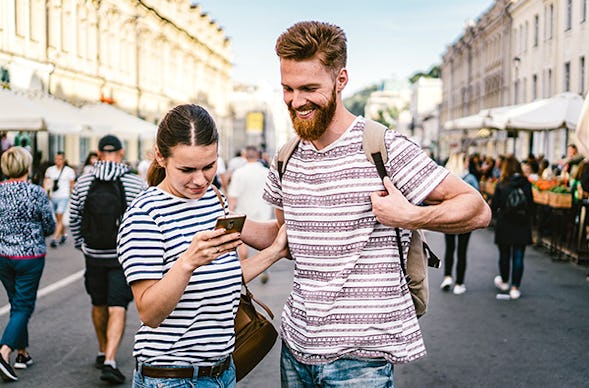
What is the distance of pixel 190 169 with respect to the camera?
9.80ft

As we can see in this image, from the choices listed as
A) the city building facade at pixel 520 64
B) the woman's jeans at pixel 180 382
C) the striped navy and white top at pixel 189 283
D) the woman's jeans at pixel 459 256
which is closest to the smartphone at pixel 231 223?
the striped navy and white top at pixel 189 283

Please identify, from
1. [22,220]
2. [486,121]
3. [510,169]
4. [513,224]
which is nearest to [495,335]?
[513,224]

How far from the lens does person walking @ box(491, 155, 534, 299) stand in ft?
35.6

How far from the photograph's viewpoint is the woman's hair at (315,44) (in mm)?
2838

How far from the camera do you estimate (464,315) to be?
934 centimetres

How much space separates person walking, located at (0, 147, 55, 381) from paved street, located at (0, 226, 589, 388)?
1.40ft

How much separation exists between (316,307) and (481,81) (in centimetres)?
6173

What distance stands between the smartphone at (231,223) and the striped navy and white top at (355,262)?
0.30 metres

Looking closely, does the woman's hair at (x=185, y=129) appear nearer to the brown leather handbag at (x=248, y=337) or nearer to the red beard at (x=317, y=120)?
the red beard at (x=317, y=120)

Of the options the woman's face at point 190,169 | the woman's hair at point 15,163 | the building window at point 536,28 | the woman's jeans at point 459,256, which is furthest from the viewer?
the building window at point 536,28

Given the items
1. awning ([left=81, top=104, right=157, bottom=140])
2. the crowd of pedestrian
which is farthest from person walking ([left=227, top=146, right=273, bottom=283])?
awning ([left=81, top=104, right=157, bottom=140])

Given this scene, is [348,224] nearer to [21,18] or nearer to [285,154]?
[285,154]

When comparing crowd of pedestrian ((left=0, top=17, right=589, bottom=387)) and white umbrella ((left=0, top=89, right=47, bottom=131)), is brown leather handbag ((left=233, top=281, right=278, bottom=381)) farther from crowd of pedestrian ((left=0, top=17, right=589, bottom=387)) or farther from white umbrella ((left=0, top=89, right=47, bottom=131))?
white umbrella ((left=0, top=89, right=47, bottom=131))

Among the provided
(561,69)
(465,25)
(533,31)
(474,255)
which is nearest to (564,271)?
→ (474,255)
